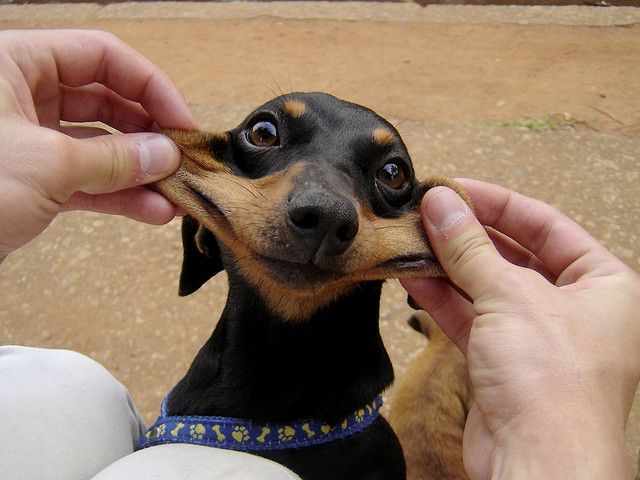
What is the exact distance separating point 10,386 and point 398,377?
6.42ft

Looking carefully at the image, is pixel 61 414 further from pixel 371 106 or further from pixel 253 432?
pixel 371 106

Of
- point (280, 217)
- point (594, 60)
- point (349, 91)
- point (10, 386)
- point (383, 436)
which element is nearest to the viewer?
point (280, 217)

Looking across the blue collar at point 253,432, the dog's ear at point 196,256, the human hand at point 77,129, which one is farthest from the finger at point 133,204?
the blue collar at point 253,432

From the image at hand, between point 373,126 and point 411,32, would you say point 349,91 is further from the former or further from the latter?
point 373,126

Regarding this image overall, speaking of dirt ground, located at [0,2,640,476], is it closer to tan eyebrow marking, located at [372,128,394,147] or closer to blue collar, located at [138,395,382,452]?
blue collar, located at [138,395,382,452]

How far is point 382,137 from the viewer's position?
189 centimetres

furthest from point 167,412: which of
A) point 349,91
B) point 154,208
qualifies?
point 349,91

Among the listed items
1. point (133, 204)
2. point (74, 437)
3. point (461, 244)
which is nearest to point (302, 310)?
point (461, 244)

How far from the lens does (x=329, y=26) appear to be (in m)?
6.71

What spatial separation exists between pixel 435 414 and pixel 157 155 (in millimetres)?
1386

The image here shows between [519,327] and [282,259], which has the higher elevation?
[282,259]

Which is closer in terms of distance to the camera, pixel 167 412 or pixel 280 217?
pixel 280 217

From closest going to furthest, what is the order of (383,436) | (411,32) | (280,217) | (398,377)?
(280,217) → (383,436) → (398,377) → (411,32)

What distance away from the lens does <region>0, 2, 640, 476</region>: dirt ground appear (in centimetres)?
350
